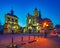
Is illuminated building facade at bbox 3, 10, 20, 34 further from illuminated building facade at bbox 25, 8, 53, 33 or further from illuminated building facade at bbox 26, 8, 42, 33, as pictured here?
illuminated building facade at bbox 26, 8, 42, 33

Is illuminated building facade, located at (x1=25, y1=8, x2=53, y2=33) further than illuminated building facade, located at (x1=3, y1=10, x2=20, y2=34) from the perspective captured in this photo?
Yes

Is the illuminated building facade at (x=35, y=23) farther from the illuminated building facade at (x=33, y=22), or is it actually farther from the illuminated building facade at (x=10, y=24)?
the illuminated building facade at (x=10, y=24)

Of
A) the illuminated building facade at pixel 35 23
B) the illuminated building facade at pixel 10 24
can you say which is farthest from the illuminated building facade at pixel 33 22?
the illuminated building facade at pixel 10 24

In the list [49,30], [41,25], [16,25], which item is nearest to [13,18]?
[16,25]

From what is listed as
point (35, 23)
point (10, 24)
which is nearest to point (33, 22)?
point (35, 23)

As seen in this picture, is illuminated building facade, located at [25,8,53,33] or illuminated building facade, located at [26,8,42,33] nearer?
illuminated building facade, located at [25,8,53,33]

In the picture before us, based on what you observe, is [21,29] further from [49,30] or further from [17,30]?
[49,30]

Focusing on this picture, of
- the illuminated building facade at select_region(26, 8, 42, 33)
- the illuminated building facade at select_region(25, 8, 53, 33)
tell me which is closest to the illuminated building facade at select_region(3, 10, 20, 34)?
the illuminated building facade at select_region(25, 8, 53, 33)

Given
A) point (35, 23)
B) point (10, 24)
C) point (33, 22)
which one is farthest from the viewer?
point (33, 22)

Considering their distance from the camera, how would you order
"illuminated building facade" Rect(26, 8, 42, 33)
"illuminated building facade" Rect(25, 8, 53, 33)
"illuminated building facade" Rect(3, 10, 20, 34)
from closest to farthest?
"illuminated building facade" Rect(3, 10, 20, 34) < "illuminated building facade" Rect(25, 8, 53, 33) < "illuminated building facade" Rect(26, 8, 42, 33)

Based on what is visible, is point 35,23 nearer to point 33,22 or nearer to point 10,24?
point 33,22

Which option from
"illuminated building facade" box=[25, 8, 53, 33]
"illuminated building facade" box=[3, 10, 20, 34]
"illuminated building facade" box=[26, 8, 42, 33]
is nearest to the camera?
"illuminated building facade" box=[3, 10, 20, 34]

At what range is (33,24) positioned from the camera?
91.0 m

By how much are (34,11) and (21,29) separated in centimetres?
1729
